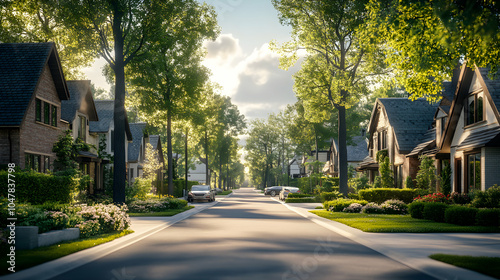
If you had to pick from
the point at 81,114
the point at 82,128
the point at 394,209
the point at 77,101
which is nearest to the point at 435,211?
the point at 394,209

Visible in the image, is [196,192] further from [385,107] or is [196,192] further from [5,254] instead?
[5,254]

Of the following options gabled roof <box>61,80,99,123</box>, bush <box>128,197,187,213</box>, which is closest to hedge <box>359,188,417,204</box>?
bush <box>128,197,187,213</box>

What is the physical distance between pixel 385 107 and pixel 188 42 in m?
17.5

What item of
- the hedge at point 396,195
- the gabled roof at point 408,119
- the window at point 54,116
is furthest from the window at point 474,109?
the window at point 54,116

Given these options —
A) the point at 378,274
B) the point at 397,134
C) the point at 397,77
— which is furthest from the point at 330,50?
the point at 378,274

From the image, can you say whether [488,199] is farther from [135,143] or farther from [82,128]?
[135,143]

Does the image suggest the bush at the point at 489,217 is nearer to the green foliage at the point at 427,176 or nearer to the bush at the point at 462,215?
the bush at the point at 462,215

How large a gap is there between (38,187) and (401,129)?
29.0 m

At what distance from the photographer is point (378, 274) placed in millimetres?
8812

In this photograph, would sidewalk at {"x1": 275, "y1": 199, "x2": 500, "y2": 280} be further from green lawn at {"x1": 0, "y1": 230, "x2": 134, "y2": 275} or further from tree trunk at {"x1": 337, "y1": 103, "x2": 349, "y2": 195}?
tree trunk at {"x1": 337, "y1": 103, "x2": 349, "y2": 195}

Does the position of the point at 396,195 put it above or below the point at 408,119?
below

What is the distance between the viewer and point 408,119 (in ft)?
131

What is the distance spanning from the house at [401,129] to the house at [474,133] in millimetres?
8640

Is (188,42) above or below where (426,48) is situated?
above
